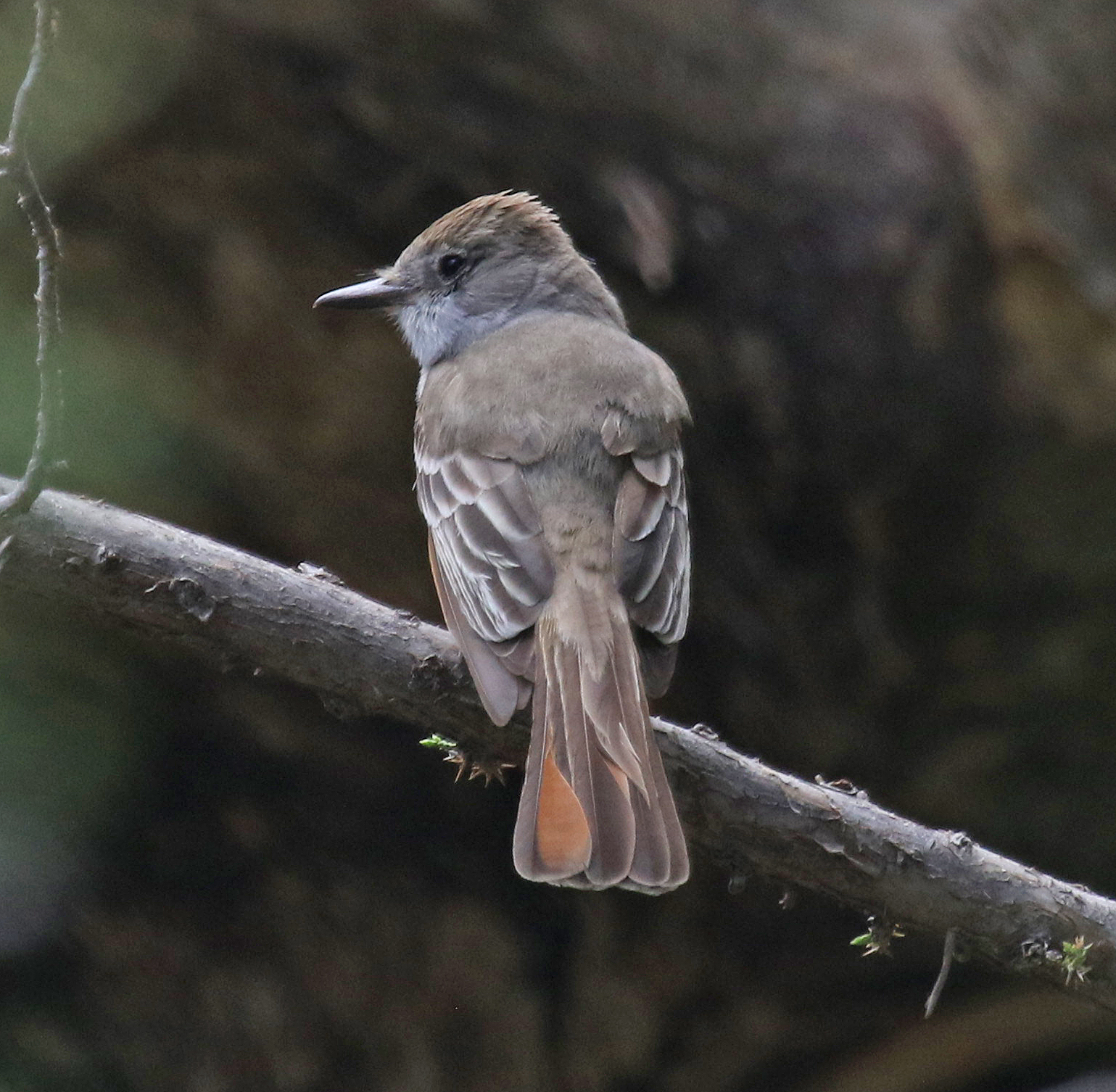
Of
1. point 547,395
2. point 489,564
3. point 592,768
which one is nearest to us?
point 592,768

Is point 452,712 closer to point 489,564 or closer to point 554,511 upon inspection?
point 489,564

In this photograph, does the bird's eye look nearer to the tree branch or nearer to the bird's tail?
the bird's tail

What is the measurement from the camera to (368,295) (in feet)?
13.9

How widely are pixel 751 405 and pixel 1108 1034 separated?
8.42 feet

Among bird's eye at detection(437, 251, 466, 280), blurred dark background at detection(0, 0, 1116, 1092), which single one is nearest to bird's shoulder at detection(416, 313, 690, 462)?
bird's eye at detection(437, 251, 466, 280)

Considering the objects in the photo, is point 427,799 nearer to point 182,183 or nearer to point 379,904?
point 379,904

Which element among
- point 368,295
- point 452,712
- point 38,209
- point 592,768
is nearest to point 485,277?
point 368,295

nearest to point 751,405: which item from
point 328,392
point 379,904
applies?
point 328,392

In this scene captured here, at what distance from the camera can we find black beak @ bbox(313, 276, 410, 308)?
4.17 m

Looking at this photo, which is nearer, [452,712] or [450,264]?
[452,712]

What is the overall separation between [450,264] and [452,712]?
2.03 meters

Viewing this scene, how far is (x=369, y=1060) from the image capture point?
4688 mm

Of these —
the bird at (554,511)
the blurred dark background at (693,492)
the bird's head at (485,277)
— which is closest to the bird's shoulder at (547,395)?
the bird at (554,511)

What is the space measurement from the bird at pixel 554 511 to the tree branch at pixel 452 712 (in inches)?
5.9
